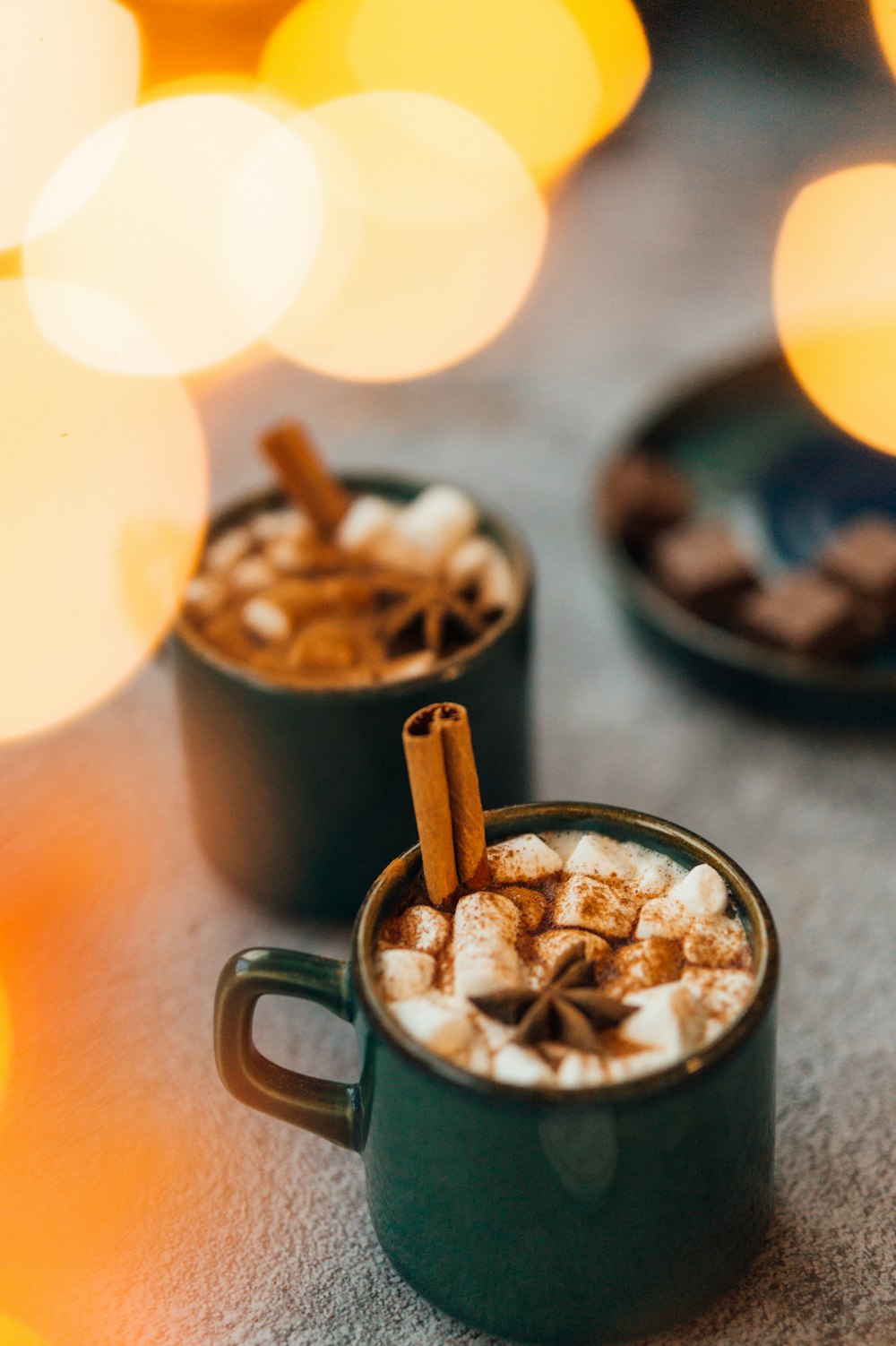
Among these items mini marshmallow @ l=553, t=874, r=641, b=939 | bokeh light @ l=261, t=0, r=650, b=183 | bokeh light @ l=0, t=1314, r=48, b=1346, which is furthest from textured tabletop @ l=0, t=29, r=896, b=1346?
mini marshmallow @ l=553, t=874, r=641, b=939

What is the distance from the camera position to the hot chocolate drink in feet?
2.86

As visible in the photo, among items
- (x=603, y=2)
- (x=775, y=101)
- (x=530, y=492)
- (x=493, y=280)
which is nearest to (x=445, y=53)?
(x=603, y=2)

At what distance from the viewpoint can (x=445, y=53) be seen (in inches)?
44.2

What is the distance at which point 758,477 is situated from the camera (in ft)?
4.35

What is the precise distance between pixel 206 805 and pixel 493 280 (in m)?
1.02

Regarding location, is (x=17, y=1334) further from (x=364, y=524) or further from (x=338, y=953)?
(x=364, y=524)

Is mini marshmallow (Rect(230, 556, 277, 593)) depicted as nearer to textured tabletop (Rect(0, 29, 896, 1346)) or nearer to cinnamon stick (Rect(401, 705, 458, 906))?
textured tabletop (Rect(0, 29, 896, 1346))

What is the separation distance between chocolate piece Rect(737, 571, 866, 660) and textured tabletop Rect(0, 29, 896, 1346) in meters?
0.08

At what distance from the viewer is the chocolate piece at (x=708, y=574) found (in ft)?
3.77

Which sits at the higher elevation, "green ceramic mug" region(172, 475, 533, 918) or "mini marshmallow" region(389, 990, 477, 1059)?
"mini marshmallow" region(389, 990, 477, 1059)

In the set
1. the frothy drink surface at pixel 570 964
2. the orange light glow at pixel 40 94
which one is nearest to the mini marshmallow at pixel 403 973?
the frothy drink surface at pixel 570 964

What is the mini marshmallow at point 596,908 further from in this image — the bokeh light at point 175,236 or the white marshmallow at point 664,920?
the bokeh light at point 175,236

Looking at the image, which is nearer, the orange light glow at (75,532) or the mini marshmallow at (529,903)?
the mini marshmallow at (529,903)

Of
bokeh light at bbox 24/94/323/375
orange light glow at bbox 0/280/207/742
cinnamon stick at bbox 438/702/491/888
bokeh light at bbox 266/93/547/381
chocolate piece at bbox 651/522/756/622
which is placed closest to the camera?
cinnamon stick at bbox 438/702/491/888
